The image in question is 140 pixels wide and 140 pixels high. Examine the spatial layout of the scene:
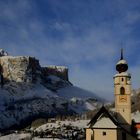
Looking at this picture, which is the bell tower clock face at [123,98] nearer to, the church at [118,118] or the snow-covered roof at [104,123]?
the church at [118,118]

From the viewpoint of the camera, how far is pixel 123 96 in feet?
233

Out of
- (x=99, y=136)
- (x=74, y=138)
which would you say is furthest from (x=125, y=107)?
(x=74, y=138)

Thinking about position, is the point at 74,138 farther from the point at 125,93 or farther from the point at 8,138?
the point at 125,93

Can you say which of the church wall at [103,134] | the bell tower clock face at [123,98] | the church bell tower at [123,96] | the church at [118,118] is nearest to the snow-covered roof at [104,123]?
the church at [118,118]

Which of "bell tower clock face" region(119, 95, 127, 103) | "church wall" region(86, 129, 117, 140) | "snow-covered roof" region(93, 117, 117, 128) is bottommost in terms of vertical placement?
"church wall" region(86, 129, 117, 140)

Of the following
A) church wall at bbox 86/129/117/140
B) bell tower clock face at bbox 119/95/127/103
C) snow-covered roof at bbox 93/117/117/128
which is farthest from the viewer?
bell tower clock face at bbox 119/95/127/103

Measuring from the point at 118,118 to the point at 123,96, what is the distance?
350 centimetres

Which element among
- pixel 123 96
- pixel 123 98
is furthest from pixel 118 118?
pixel 123 96

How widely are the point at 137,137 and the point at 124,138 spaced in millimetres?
2627

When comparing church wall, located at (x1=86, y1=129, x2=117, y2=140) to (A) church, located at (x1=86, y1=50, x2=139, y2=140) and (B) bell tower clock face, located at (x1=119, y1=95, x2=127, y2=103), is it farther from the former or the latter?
(B) bell tower clock face, located at (x1=119, y1=95, x2=127, y2=103)

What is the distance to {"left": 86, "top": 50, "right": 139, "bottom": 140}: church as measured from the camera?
68000 millimetres

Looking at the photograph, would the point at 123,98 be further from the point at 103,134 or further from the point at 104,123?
the point at 103,134

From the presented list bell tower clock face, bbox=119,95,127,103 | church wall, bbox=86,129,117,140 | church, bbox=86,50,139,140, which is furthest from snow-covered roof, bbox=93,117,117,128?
bell tower clock face, bbox=119,95,127,103

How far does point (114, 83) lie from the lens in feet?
233
